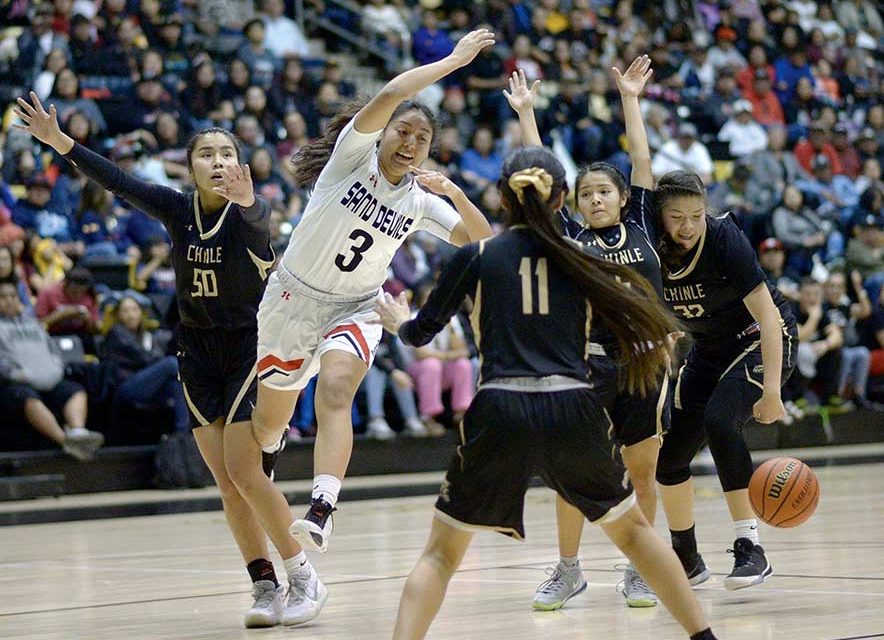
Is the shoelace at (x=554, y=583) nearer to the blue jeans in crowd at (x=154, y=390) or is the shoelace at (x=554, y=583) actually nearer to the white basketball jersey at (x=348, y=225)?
the white basketball jersey at (x=348, y=225)

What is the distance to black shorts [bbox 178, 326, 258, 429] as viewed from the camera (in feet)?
20.1

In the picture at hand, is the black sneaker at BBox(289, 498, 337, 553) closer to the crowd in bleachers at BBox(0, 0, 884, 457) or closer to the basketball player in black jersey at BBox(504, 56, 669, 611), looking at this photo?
the basketball player in black jersey at BBox(504, 56, 669, 611)

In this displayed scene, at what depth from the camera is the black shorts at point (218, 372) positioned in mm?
6121

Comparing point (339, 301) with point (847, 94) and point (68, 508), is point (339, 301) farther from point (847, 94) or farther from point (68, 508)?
point (847, 94)

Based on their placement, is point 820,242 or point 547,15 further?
point 547,15

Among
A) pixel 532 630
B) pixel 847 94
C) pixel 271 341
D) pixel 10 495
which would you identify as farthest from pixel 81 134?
pixel 847 94

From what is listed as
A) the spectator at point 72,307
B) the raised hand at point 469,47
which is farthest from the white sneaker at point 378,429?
the raised hand at point 469,47

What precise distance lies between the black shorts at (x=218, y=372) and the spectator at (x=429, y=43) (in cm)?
1256

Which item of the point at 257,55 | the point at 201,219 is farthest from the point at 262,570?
the point at 257,55

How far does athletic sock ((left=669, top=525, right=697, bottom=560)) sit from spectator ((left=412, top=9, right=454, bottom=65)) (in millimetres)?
12445

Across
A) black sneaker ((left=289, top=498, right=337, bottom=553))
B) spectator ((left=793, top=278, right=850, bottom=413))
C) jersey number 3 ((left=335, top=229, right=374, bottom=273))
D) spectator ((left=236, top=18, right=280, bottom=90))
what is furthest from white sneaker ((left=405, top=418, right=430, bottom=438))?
black sneaker ((left=289, top=498, right=337, bottom=553))

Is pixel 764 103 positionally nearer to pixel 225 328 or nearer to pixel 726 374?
pixel 726 374

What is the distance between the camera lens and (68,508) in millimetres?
11125

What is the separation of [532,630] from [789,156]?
1495 cm
